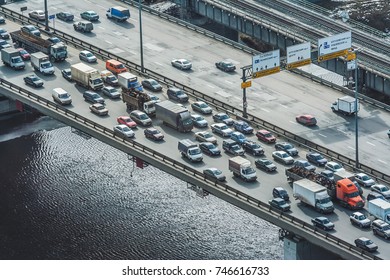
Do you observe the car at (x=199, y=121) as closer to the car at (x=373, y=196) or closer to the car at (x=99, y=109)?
the car at (x=99, y=109)

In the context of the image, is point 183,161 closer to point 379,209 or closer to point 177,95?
point 177,95

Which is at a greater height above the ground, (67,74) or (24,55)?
(67,74)

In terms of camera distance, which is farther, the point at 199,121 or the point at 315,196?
the point at 199,121

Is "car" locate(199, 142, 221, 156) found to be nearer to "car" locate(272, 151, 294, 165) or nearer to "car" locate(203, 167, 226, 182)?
"car" locate(272, 151, 294, 165)

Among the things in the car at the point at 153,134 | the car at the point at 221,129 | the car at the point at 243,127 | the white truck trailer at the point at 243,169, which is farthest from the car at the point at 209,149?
the car at the point at 243,127

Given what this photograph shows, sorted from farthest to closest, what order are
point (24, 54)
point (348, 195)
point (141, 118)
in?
point (24, 54), point (141, 118), point (348, 195)

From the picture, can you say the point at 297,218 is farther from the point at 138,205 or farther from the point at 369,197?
the point at 138,205

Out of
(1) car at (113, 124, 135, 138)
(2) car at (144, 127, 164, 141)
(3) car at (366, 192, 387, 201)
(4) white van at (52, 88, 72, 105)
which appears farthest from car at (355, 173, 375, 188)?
(4) white van at (52, 88, 72, 105)

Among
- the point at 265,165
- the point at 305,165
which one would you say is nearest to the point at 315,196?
the point at 305,165
